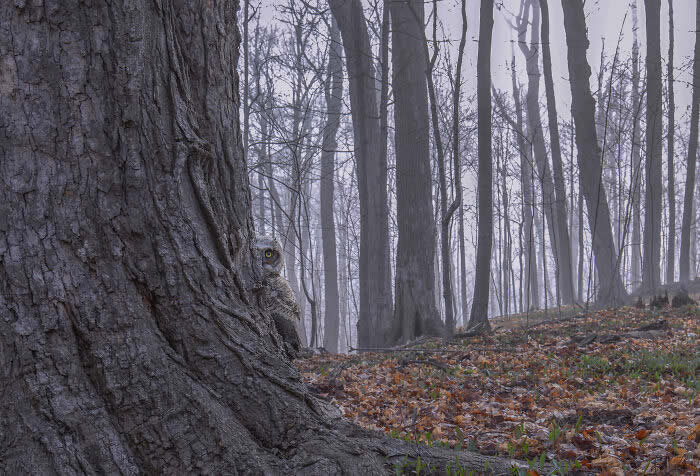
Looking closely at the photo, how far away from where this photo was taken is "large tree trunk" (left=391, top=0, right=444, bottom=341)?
8.73 meters

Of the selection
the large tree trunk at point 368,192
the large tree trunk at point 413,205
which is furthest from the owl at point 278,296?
the large tree trunk at point 368,192

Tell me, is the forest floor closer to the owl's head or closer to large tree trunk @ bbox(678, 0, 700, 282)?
the owl's head

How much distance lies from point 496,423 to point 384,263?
6.53 metres

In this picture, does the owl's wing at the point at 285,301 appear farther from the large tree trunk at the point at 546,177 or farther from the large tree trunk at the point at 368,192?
the large tree trunk at the point at 546,177

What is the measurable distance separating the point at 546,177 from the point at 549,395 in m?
17.3

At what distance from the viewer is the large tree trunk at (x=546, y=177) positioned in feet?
51.7

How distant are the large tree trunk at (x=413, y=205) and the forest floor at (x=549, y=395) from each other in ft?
5.54

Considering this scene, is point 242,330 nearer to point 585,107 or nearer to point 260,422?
point 260,422

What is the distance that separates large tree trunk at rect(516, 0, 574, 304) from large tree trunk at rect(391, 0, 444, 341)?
3371 mm

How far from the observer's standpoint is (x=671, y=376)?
14.4 ft

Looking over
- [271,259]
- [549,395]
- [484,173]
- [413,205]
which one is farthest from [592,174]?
[271,259]

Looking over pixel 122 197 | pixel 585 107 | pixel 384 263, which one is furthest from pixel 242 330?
pixel 585 107

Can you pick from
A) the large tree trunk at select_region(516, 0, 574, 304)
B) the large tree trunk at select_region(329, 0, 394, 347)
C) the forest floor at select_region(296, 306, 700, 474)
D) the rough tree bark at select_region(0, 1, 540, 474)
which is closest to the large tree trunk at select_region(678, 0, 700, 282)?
the large tree trunk at select_region(516, 0, 574, 304)

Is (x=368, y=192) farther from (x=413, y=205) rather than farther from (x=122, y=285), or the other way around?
(x=122, y=285)
